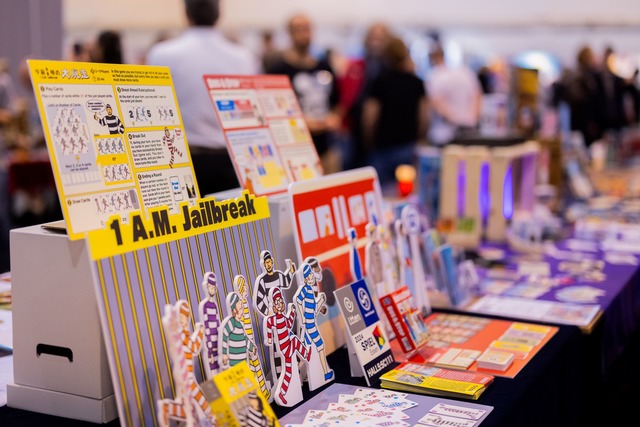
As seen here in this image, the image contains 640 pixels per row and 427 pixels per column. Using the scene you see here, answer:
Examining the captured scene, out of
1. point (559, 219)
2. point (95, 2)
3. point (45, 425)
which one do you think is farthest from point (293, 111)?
point (95, 2)

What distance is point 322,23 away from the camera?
12.3m

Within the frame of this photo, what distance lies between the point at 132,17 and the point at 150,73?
10772mm

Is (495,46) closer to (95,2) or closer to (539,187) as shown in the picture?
(95,2)

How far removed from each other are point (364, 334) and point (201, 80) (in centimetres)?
200

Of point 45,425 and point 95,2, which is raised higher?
point 95,2

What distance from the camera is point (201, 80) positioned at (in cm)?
340

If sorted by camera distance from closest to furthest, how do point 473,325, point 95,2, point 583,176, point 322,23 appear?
point 473,325 < point 583,176 < point 95,2 < point 322,23

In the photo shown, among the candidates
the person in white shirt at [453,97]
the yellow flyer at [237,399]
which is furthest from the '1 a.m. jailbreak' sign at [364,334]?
the person in white shirt at [453,97]

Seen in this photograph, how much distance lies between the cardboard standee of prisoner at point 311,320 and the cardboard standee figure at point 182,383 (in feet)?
1.13

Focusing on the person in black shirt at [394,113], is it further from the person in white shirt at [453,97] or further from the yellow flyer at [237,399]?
the yellow flyer at [237,399]

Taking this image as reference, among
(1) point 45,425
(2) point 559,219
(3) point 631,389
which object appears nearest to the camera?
(1) point 45,425

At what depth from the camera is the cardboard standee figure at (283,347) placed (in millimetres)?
1502

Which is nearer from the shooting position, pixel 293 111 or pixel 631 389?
pixel 293 111

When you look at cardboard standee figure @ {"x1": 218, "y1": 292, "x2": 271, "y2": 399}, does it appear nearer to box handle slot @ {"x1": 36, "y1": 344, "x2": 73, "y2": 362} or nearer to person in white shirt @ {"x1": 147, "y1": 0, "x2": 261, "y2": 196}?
box handle slot @ {"x1": 36, "y1": 344, "x2": 73, "y2": 362}
